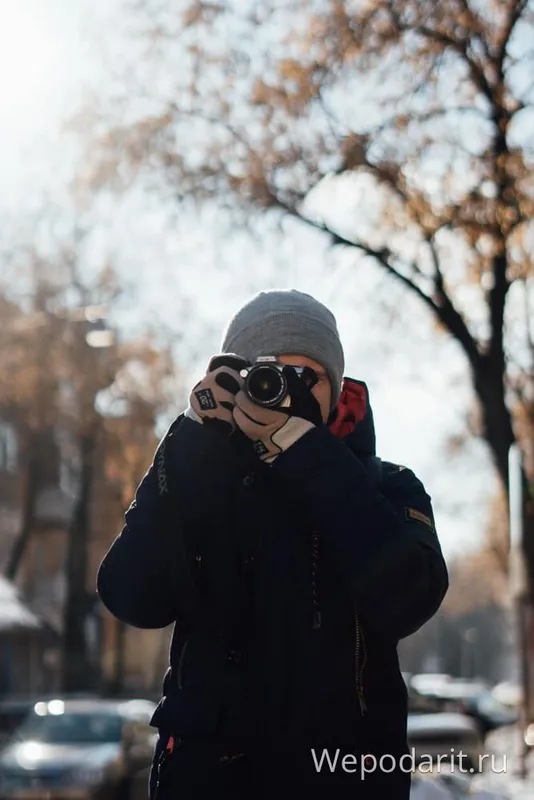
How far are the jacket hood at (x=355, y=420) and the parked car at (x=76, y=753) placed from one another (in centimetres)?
1363

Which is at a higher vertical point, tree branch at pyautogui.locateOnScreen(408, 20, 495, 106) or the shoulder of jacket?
tree branch at pyautogui.locateOnScreen(408, 20, 495, 106)

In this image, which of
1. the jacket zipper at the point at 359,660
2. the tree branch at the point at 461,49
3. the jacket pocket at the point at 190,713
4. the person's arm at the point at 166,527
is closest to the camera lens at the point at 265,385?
the person's arm at the point at 166,527

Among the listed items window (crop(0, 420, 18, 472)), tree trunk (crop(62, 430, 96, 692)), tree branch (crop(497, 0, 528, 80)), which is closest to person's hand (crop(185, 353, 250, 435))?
tree branch (crop(497, 0, 528, 80))

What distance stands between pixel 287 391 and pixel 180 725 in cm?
57

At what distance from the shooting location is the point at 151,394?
28484 mm

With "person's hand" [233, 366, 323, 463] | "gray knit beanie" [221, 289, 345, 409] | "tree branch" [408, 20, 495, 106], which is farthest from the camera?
"tree branch" [408, 20, 495, 106]

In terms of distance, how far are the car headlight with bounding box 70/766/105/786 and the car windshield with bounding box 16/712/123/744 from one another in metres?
0.97

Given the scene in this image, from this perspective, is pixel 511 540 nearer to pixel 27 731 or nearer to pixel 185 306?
pixel 27 731

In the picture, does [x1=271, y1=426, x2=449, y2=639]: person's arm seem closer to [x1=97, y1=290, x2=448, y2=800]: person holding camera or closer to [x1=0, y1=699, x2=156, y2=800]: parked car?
[x1=97, y1=290, x2=448, y2=800]: person holding camera

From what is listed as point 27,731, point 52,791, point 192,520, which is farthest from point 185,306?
point 192,520

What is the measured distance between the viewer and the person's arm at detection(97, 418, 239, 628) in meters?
2.50

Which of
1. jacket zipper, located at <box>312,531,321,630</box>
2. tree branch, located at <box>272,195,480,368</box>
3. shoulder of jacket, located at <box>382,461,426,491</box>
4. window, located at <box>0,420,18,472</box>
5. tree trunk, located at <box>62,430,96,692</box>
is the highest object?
window, located at <box>0,420,18,472</box>

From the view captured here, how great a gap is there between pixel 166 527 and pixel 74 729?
16122 mm

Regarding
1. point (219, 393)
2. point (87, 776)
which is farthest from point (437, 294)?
point (219, 393)
